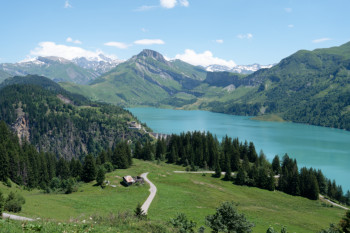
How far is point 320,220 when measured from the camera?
68.3 metres

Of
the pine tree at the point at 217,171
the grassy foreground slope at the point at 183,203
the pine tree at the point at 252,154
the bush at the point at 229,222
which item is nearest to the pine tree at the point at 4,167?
the grassy foreground slope at the point at 183,203

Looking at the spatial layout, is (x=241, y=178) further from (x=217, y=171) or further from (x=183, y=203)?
(x=183, y=203)

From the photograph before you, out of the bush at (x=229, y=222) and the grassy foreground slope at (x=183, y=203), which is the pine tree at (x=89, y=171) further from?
the bush at (x=229, y=222)

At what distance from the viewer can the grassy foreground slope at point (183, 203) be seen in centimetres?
5106

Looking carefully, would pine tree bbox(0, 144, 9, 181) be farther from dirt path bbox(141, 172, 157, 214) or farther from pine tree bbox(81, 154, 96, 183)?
dirt path bbox(141, 172, 157, 214)

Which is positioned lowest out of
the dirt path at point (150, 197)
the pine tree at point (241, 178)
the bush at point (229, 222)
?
the pine tree at point (241, 178)

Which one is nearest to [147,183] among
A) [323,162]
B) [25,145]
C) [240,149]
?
[25,145]

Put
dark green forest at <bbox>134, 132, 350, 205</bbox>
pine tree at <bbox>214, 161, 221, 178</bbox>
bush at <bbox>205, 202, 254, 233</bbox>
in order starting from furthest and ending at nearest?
1. pine tree at <bbox>214, 161, 221, 178</bbox>
2. dark green forest at <bbox>134, 132, 350, 205</bbox>
3. bush at <bbox>205, 202, 254, 233</bbox>

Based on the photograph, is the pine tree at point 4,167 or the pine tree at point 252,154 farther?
the pine tree at point 252,154

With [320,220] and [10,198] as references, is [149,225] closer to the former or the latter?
[10,198]

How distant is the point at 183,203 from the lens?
66688mm

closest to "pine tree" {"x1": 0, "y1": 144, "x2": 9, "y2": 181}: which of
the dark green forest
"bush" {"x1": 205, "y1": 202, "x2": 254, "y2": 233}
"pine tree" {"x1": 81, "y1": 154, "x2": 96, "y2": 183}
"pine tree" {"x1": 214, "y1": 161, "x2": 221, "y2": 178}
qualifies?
"pine tree" {"x1": 81, "y1": 154, "x2": 96, "y2": 183}

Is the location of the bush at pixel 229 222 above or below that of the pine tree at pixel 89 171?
above

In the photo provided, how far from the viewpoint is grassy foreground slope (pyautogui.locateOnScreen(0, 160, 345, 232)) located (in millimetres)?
51062
